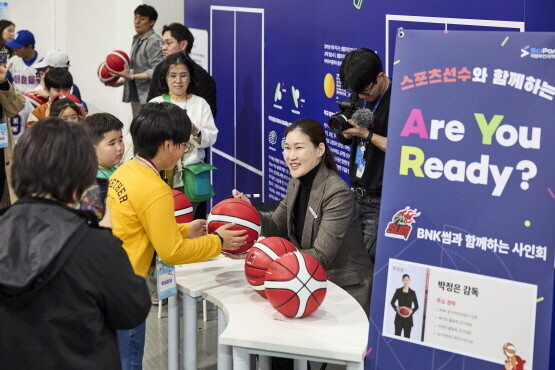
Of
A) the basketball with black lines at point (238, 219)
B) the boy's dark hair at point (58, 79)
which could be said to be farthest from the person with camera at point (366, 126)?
the boy's dark hair at point (58, 79)

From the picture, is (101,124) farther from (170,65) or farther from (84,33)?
(84,33)

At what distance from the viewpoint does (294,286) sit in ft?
10.7

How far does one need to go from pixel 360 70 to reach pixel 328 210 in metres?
0.85

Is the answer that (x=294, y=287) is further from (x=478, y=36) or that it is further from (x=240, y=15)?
(x=240, y=15)

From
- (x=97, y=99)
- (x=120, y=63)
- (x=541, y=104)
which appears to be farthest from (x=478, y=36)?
(x=97, y=99)

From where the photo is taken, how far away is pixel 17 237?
223 centimetres

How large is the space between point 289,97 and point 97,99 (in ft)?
17.1

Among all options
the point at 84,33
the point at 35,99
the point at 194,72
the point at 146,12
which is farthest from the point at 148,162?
the point at 84,33

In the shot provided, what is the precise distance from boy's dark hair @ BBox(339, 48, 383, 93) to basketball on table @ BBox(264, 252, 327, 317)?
4.42ft

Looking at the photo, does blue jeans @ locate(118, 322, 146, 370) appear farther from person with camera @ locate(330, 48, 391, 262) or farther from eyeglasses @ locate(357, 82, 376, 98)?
eyeglasses @ locate(357, 82, 376, 98)

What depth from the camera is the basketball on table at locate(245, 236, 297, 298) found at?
352 cm

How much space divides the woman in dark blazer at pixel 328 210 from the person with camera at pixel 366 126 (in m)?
0.40

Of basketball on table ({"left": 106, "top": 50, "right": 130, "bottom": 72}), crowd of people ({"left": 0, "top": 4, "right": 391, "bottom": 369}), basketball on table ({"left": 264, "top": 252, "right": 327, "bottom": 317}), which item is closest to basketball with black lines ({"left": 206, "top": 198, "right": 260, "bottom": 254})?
crowd of people ({"left": 0, "top": 4, "right": 391, "bottom": 369})

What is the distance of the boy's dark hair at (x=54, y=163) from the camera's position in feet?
7.32
